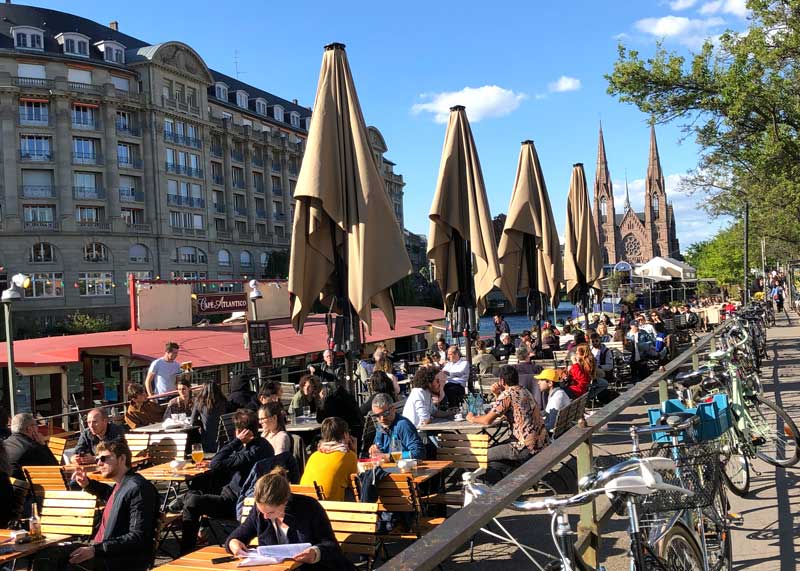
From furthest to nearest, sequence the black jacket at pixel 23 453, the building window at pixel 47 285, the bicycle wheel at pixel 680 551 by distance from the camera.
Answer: the building window at pixel 47 285 < the black jacket at pixel 23 453 < the bicycle wheel at pixel 680 551

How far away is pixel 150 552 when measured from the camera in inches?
190

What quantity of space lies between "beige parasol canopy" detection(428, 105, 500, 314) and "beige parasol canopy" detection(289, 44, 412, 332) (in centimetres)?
272

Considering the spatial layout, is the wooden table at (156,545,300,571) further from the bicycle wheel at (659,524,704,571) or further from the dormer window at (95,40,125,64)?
the dormer window at (95,40,125,64)

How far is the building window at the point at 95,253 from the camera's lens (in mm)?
55938

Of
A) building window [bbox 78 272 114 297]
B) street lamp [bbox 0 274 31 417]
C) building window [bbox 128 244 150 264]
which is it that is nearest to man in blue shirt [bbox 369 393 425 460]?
street lamp [bbox 0 274 31 417]

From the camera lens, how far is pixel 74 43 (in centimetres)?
5756

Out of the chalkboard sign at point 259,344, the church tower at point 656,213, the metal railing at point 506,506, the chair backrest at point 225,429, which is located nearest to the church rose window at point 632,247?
the church tower at point 656,213

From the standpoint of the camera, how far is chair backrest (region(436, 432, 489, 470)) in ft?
21.6

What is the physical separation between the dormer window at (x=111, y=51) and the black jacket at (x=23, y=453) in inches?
2325

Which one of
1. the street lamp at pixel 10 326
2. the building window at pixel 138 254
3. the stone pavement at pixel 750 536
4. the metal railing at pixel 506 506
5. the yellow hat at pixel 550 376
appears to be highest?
the building window at pixel 138 254

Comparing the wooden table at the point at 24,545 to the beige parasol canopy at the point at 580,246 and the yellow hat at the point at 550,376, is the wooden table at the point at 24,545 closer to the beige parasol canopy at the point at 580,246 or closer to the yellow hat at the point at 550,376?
the yellow hat at the point at 550,376

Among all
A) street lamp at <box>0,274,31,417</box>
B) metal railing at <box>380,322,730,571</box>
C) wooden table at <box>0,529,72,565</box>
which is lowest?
wooden table at <box>0,529,72,565</box>

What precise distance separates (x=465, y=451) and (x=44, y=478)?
3.70 meters

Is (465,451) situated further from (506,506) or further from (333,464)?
(506,506)
